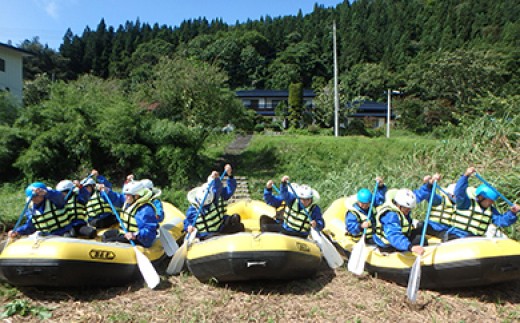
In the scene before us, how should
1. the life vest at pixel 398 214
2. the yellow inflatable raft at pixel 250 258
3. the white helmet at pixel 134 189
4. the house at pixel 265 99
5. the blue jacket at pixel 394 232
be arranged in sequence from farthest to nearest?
the house at pixel 265 99
the white helmet at pixel 134 189
the life vest at pixel 398 214
the blue jacket at pixel 394 232
the yellow inflatable raft at pixel 250 258

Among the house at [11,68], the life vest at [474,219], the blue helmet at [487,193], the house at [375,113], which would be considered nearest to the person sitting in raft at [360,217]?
the life vest at [474,219]

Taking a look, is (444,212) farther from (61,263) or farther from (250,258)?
(61,263)

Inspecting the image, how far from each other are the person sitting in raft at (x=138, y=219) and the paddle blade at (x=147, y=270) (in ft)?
0.79

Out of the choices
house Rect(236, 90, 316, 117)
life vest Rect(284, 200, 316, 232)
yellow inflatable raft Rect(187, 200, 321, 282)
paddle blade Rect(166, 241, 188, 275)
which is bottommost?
paddle blade Rect(166, 241, 188, 275)

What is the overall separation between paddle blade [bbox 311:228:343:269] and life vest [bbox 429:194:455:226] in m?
1.52

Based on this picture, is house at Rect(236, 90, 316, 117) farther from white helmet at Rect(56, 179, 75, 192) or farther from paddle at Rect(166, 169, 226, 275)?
paddle at Rect(166, 169, 226, 275)

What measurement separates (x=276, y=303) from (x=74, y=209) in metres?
3.10

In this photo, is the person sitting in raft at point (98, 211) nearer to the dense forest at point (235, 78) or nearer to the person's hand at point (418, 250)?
the person's hand at point (418, 250)

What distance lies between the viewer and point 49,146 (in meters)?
10.5

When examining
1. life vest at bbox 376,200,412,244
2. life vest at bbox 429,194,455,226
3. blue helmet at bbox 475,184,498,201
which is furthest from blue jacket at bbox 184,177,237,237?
blue helmet at bbox 475,184,498,201

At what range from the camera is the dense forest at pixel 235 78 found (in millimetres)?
10820

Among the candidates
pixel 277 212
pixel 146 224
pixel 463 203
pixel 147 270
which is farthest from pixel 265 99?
pixel 147 270

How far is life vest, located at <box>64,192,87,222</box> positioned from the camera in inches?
186

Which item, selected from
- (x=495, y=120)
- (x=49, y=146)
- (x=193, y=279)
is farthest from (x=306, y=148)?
(x=193, y=279)
